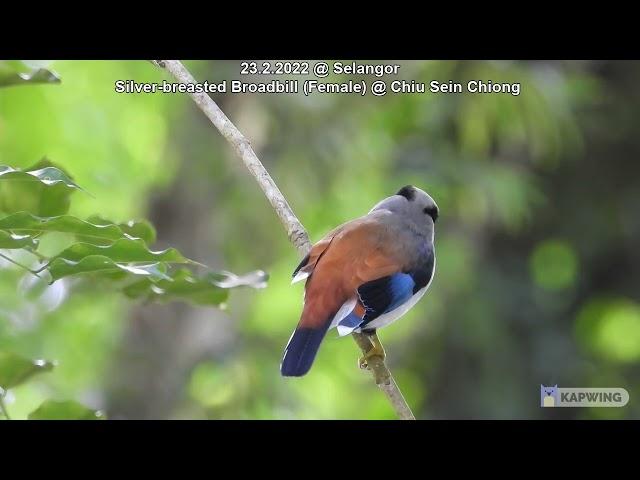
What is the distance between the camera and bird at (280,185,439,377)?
2.09m

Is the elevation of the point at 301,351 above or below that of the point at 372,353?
above

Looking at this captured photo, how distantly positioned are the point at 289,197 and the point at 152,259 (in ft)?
13.2

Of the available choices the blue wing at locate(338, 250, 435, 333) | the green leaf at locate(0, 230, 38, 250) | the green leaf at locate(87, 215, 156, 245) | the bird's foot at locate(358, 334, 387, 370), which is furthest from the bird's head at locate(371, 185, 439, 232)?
the green leaf at locate(0, 230, 38, 250)

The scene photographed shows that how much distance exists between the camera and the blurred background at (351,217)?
5469 millimetres

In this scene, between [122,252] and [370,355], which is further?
[370,355]

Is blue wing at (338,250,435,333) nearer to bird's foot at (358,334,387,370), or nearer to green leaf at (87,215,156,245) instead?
bird's foot at (358,334,387,370)

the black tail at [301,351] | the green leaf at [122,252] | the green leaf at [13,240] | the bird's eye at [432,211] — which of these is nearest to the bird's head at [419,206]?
the bird's eye at [432,211]

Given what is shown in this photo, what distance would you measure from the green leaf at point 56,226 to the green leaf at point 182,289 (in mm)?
209

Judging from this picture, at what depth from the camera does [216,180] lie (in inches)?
230

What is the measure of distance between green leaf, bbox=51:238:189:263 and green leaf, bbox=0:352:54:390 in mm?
357

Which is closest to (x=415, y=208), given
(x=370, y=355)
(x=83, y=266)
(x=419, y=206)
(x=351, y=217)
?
(x=419, y=206)

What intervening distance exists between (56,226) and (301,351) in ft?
1.82

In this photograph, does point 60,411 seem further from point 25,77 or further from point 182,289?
point 25,77

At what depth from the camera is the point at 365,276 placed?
87.6 inches
